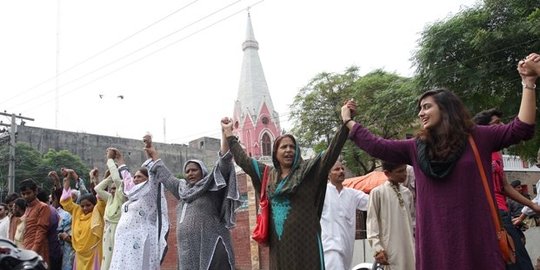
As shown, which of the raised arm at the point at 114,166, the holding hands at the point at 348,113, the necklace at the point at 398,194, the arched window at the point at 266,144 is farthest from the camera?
the arched window at the point at 266,144

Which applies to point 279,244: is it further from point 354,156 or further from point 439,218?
point 354,156

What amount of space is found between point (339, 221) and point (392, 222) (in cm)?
87

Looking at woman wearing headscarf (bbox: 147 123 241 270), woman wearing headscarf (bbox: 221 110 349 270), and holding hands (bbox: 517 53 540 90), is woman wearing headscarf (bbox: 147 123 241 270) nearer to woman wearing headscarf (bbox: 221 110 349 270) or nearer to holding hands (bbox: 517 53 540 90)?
woman wearing headscarf (bbox: 221 110 349 270)

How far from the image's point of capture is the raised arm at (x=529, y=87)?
2768 millimetres

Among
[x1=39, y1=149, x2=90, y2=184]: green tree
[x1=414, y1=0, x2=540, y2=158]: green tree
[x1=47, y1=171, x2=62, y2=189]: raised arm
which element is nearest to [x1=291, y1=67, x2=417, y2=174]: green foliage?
[x1=414, y1=0, x2=540, y2=158]: green tree

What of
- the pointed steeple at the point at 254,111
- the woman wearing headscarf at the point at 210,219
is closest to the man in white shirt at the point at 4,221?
the woman wearing headscarf at the point at 210,219

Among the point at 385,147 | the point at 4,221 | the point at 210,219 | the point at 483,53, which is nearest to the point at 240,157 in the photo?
the point at 210,219

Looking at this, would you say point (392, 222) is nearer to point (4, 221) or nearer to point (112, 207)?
point (112, 207)

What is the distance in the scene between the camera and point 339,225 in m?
5.30

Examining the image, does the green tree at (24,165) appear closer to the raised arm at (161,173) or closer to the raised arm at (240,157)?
the raised arm at (161,173)

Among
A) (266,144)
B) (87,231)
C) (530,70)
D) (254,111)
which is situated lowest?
(87,231)

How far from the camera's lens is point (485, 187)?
2.82 m

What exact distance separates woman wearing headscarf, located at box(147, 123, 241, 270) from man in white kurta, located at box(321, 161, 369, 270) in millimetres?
922

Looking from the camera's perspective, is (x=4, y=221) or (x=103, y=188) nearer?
(x=103, y=188)
